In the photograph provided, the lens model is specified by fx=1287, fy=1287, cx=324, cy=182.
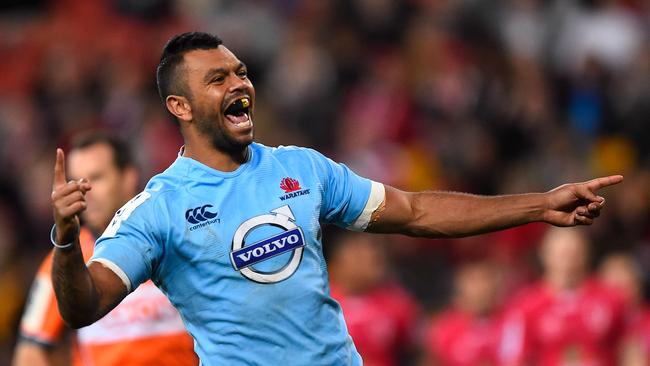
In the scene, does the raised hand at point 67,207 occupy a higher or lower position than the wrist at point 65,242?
higher

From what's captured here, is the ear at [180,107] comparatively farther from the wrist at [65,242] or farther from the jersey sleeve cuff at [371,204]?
the wrist at [65,242]

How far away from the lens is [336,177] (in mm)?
4879

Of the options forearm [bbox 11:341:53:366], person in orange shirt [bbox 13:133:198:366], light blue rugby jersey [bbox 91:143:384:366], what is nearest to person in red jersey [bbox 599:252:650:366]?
person in orange shirt [bbox 13:133:198:366]

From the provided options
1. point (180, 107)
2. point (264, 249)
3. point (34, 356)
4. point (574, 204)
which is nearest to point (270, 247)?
point (264, 249)

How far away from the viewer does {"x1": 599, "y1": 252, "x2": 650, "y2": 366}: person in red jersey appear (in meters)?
9.32

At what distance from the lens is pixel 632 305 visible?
31.1ft

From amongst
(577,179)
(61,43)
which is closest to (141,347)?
(577,179)

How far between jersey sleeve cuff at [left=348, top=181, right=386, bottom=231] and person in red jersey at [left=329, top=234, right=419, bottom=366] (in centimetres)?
504

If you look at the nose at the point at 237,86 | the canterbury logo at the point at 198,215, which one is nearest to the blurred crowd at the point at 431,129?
the nose at the point at 237,86

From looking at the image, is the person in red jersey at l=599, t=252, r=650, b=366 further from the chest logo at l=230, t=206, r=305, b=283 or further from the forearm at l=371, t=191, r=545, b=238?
the chest logo at l=230, t=206, r=305, b=283

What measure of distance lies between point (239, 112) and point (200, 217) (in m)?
0.48

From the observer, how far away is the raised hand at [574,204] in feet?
15.6

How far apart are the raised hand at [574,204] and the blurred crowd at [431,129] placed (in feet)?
15.3

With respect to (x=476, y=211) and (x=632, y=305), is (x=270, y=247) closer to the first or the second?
A: (x=476, y=211)
